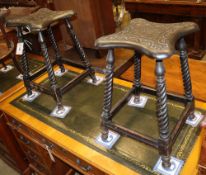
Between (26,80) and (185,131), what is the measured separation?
3.39ft

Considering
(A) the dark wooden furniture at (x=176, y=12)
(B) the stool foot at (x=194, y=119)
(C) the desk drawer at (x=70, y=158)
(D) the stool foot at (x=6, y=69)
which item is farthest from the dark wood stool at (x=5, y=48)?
(A) the dark wooden furniture at (x=176, y=12)

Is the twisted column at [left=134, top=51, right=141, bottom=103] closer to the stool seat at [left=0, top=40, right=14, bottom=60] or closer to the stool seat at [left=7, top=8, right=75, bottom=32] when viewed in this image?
the stool seat at [left=7, top=8, right=75, bottom=32]

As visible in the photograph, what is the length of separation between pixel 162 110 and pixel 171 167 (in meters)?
0.28

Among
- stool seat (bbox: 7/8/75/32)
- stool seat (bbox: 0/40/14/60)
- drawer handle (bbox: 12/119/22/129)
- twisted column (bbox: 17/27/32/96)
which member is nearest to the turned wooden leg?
stool seat (bbox: 7/8/75/32)

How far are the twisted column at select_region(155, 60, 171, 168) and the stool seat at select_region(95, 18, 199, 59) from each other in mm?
61

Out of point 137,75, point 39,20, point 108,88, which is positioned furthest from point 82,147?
point 39,20

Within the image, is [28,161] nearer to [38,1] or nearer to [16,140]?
[16,140]

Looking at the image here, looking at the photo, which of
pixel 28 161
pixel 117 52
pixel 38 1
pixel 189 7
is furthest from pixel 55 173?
pixel 189 7

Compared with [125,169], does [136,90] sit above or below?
above

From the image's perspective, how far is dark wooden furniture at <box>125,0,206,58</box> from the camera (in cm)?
266

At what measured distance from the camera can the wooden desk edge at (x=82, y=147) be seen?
3.47ft

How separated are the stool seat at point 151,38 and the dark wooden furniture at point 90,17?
1035 mm

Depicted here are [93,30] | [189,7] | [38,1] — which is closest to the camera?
[93,30]

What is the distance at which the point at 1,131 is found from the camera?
176 cm
